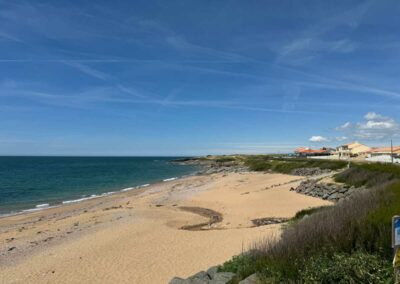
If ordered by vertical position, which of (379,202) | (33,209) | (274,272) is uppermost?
(379,202)

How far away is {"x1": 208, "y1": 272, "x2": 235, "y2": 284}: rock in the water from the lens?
690 cm

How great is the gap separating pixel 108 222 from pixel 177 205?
285 inches

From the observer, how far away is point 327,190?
25.4 meters

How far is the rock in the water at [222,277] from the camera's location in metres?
6.90

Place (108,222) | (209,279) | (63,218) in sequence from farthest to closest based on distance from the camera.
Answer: (63,218) < (108,222) < (209,279)

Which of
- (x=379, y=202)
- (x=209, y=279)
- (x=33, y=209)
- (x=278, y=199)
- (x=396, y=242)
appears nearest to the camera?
(x=396, y=242)

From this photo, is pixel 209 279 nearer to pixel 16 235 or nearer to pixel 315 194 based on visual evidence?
pixel 16 235

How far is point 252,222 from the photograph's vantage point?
691 inches

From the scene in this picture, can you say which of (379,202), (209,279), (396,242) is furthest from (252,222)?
(396,242)

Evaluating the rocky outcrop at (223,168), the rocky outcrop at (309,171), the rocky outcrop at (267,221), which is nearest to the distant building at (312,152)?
the rocky outcrop at (223,168)

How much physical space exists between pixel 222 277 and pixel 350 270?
2728mm

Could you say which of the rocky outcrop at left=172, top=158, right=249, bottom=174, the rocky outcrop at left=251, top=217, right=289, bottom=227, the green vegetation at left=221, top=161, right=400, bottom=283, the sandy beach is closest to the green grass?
the green vegetation at left=221, top=161, right=400, bottom=283

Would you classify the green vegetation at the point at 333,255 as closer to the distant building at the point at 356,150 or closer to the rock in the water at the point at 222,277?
the rock in the water at the point at 222,277

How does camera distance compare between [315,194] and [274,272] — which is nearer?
[274,272]
